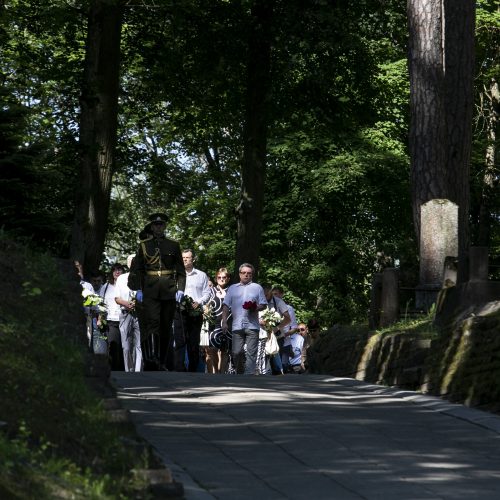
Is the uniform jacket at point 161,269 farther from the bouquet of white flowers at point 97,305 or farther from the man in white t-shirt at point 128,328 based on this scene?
the man in white t-shirt at point 128,328

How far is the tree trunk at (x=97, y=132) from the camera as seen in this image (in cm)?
2586

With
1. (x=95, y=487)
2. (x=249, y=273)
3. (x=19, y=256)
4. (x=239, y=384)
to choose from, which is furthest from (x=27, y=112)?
(x=95, y=487)

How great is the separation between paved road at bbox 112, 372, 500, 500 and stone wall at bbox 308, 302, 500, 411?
1.03 ft

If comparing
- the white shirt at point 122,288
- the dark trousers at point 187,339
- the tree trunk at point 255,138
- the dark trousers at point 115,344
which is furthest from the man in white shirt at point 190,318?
the tree trunk at point 255,138

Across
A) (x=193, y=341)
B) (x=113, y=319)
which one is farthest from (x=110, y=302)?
(x=193, y=341)

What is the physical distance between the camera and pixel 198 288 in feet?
69.7

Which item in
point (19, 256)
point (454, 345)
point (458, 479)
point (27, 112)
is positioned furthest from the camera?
point (27, 112)

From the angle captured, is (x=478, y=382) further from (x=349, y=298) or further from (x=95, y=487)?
(x=349, y=298)

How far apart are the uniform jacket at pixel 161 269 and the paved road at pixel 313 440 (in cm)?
368

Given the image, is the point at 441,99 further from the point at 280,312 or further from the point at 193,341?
the point at 193,341

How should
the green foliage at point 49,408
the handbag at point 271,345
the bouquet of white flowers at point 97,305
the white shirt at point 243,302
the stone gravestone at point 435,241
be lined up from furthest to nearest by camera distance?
the handbag at point 271,345
the bouquet of white flowers at point 97,305
the white shirt at point 243,302
the stone gravestone at point 435,241
the green foliage at point 49,408

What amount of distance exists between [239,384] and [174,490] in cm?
816

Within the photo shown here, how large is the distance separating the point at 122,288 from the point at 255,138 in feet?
25.8

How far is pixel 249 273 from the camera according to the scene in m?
20.1
